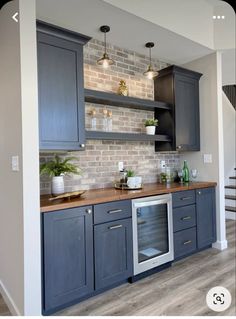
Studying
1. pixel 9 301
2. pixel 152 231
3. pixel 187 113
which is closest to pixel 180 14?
pixel 187 113

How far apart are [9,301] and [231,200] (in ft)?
14.7

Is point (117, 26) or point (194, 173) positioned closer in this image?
point (117, 26)

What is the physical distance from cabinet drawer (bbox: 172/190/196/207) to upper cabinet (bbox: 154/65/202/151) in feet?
2.10

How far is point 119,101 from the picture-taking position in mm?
2836

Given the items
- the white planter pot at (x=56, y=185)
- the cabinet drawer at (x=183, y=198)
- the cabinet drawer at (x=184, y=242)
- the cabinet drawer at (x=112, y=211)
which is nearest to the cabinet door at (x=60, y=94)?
the white planter pot at (x=56, y=185)

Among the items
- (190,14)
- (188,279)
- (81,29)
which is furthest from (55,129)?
(190,14)

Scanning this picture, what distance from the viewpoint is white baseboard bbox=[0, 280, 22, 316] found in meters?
1.89

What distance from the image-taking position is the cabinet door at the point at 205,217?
312 centimetres

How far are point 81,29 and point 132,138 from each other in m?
1.34

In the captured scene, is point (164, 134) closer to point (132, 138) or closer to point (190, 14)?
point (132, 138)

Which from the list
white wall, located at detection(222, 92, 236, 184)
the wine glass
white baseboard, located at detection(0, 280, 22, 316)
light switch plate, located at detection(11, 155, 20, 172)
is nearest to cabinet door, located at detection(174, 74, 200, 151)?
the wine glass

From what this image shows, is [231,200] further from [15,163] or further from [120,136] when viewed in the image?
[15,163]

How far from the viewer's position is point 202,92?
11.6ft

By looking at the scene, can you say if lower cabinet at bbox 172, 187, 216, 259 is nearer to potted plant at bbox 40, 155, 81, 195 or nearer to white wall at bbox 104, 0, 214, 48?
potted plant at bbox 40, 155, 81, 195
